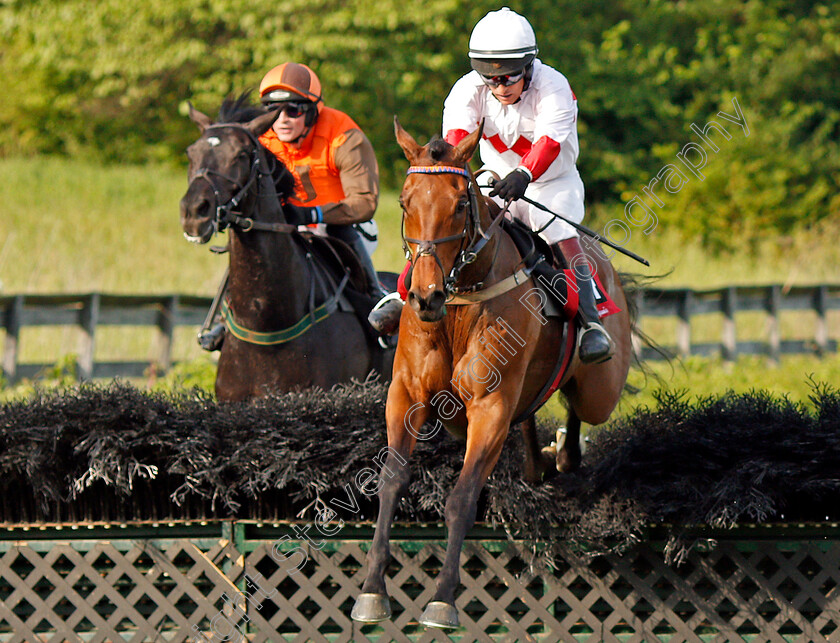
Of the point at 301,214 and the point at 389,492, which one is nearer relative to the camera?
the point at 389,492

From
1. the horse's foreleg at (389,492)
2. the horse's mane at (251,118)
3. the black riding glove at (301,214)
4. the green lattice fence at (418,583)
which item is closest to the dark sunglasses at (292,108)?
the horse's mane at (251,118)

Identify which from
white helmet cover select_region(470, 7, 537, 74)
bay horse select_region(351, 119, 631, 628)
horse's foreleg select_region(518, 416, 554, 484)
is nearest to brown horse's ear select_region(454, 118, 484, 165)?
bay horse select_region(351, 119, 631, 628)

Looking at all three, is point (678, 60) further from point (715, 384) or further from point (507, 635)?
point (507, 635)

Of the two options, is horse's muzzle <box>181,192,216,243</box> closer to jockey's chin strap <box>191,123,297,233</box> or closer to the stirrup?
jockey's chin strap <box>191,123,297,233</box>

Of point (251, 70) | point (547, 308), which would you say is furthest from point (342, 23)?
point (547, 308)

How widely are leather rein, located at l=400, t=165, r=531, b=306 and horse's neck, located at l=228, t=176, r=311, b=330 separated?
1985 mm

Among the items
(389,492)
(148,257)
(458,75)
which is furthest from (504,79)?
(458,75)

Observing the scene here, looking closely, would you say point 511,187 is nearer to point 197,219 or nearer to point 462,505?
point 462,505

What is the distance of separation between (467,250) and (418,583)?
1.62 m

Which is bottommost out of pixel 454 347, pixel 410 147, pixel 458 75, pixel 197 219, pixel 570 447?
pixel 570 447

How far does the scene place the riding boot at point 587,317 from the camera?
512 cm

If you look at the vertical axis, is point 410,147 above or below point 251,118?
above

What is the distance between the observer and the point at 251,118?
666 centimetres

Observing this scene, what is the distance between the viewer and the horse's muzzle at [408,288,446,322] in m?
4.04
